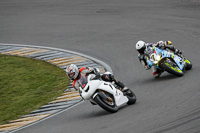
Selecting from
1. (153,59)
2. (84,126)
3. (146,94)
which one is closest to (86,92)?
(84,126)

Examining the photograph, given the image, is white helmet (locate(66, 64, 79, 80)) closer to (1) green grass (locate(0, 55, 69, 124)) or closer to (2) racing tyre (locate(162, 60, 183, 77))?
(1) green grass (locate(0, 55, 69, 124))

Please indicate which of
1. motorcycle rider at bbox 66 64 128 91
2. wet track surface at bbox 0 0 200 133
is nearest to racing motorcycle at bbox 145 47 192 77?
wet track surface at bbox 0 0 200 133

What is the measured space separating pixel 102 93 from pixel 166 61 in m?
3.14

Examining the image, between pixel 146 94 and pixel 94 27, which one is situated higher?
pixel 94 27

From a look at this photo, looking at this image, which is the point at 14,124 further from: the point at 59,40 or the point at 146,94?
the point at 59,40

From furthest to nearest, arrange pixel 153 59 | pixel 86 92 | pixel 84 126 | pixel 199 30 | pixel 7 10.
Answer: pixel 7 10 < pixel 199 30 < pixel 153 59 < pixel 86 92 < pixel 84 126

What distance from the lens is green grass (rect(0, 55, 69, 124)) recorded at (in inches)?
509

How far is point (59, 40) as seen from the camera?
63.3ft

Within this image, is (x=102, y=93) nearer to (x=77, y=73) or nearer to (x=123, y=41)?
(x=77, y=73)

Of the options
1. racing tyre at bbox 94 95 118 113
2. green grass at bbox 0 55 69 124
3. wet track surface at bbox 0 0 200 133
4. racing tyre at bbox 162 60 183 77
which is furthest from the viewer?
green grass at bbox 0 55 69 124

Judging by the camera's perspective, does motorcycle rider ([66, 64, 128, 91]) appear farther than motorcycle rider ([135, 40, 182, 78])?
No

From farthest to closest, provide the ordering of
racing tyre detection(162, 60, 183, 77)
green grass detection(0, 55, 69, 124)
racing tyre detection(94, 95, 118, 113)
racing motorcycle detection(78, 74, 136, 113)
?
green grass detection(0, 55, 69, 124)
racing tyre detection(162, 60, 183, 77)
racing motorcycle detection(78, 74, 136, 113)
racing tyre detection(94, 95, 118, 113)

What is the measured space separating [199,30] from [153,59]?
Result: 5880mm

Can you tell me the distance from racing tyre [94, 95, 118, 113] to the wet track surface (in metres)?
0.18
